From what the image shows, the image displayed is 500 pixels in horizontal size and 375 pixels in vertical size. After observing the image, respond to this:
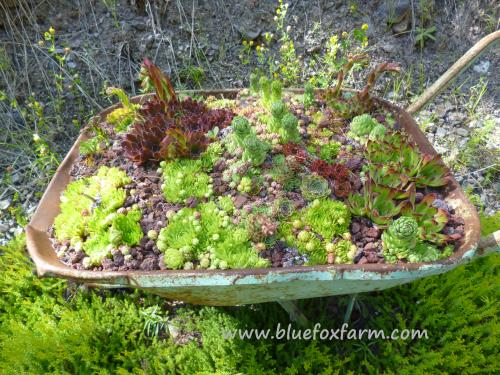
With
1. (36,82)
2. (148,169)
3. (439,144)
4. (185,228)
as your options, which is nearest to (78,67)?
(36,82)

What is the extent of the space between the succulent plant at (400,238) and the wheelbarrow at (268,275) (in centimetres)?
9

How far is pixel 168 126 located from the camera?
1.68 m

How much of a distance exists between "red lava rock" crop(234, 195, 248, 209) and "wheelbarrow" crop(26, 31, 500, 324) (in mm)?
357

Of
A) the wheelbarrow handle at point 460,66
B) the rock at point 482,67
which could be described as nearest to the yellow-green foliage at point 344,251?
the wheelbarrow handle at point 460,66

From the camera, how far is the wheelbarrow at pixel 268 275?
1122 millimetres

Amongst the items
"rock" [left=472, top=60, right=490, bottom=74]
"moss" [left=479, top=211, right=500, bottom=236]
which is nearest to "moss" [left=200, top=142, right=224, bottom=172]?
"moss" [left=479, top=211, right=500, bottom=236]

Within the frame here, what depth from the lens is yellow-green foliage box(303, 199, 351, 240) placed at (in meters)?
1.40

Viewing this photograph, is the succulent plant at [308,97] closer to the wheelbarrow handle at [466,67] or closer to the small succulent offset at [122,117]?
the wheelbarrow handle at [466,67]

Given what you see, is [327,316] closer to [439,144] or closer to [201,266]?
[201,266]

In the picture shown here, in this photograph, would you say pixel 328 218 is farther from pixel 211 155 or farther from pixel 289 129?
pixel 211 155

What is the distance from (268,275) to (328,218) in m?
0.42

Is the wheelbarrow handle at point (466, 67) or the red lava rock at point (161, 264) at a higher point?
the wheelbarrow handle at point (466, 67)

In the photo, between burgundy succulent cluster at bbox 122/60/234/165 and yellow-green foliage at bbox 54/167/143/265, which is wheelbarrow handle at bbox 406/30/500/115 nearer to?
burgundy succulent cluster at bbox 122/60/234/165

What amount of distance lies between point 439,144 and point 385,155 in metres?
1.47
